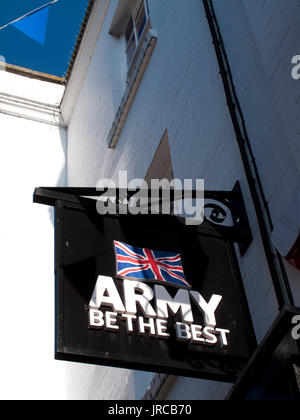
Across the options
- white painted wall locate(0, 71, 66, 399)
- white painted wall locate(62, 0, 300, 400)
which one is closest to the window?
white painted wall locate(62, 0, 300, 400)

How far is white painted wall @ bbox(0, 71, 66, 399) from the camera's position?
8.79 metres

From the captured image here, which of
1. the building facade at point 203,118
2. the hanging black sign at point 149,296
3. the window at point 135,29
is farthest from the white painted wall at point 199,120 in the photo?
the hanging black sign at point 149,296

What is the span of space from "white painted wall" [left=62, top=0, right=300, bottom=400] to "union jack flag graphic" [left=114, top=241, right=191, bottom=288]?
2.08 ft

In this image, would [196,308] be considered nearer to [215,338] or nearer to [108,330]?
[215,338]

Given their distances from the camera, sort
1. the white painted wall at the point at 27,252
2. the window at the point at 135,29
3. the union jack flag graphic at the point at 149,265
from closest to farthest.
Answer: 1. the union jack flag graphic at the point at 149,265
2. the white painted wall at the point at 27,252
3. the window at the point at 135,29

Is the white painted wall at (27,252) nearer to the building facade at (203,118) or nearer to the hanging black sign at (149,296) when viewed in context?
the building facade at (203,118)

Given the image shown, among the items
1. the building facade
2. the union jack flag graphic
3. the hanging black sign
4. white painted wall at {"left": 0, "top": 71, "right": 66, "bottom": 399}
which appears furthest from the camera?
white painted wall at {"left": 0, "top": 71, "right": 66, "bottom": 399}

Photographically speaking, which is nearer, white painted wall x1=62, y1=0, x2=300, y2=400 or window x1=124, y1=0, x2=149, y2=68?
white painted wall x1=62, y1=0, x2=300, y2=400

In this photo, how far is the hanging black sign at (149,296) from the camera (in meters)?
3.61

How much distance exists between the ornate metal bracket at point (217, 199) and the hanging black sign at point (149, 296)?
82 millimetres

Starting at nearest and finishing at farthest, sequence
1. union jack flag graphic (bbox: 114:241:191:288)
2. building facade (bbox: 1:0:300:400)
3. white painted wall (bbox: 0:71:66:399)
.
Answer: union jack flag graphic (bbox: 114:241:191:288), building facade (bbox: 1:0:300:400), white painted wall (bbox: 0:71:66:399)

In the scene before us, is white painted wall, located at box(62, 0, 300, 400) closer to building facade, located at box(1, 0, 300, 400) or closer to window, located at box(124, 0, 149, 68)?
building facade, located at box(1, 0, 300, 400)
